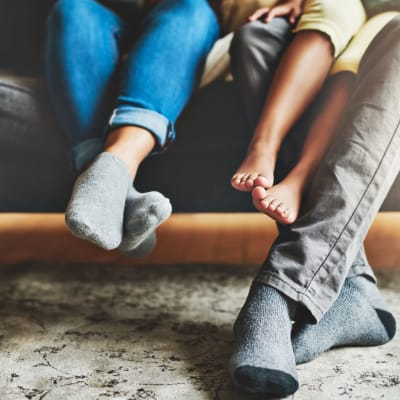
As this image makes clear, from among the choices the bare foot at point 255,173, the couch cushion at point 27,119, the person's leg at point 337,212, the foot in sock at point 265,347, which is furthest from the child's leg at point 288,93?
the couch cushion at point 27,119

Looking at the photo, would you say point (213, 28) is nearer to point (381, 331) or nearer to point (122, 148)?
point (122, 148)

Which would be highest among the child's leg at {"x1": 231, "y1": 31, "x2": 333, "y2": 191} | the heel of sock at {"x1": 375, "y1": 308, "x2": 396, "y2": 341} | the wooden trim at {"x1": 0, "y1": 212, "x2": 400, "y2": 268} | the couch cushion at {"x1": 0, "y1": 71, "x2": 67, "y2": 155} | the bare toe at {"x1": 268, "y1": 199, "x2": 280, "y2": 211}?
the child's leg at {"x1": 231, "y1": 31, "x2": 333, "y2": 191}

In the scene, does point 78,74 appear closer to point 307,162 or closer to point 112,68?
point 112,68

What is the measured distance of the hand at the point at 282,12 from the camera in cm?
112

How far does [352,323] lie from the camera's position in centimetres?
91

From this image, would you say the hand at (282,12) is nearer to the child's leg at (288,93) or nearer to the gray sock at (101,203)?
the child's leg at (288,93)

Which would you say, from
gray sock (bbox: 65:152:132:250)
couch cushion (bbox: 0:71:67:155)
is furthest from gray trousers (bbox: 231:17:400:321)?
couch cushion (bbox: 0:71:67:155)

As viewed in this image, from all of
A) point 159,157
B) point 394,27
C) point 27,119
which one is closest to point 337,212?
point 394,27

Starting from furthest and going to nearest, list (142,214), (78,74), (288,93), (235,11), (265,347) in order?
(235,11), (78,74), (288,93), (142,214), (265,347)

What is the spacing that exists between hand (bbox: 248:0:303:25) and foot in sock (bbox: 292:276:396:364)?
50 cm

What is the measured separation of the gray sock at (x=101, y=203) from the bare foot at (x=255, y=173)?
0.57ft

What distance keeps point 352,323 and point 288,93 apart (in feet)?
1.25

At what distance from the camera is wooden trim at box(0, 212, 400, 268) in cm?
127

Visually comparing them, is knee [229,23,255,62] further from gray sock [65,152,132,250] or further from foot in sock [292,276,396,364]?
foot in sock [292,276,396,364]
